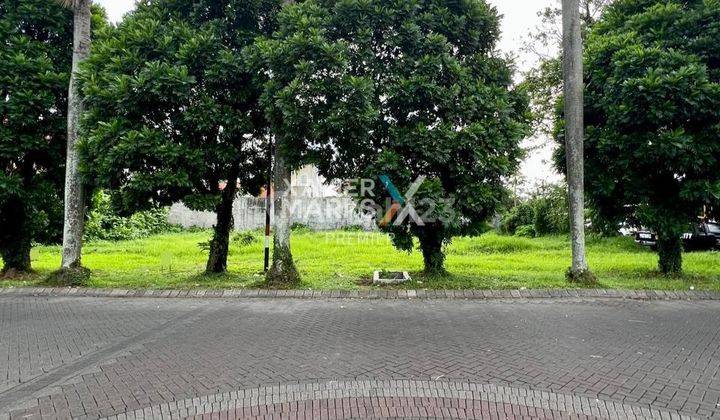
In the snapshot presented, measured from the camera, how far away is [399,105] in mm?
8227

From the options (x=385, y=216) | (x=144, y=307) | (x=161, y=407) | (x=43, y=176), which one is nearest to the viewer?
(x=161, y=407)

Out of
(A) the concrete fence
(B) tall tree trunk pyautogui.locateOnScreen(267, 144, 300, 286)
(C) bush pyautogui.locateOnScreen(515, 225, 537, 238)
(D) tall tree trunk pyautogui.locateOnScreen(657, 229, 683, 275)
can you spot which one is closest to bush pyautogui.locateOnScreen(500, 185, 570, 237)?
(C) bush pyautogui.locateOnScreen(515, 225, 537, 238)

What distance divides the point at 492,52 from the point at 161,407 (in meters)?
8.43

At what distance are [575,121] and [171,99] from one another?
24.8ft

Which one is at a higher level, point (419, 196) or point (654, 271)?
point (419, 196)

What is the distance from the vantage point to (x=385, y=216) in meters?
8.47

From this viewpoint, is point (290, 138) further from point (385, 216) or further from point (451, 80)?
point (451, 80)

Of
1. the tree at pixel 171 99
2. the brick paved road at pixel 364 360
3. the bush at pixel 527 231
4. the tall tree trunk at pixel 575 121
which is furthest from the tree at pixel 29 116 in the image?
the bush at pixel 527 231

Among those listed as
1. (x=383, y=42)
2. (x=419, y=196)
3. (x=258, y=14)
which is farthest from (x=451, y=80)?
(x=258, y=14)

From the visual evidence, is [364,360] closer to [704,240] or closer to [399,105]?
[399,105]

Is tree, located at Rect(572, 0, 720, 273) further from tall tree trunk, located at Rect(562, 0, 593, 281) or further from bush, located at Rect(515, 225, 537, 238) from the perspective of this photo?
bush, located at Rect(515, 225, 537, 238)

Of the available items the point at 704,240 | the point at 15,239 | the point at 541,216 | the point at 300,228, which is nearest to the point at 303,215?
the point at 300,228

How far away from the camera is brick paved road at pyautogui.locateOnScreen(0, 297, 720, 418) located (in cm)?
371

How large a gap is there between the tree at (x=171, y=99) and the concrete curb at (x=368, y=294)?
164 cm
